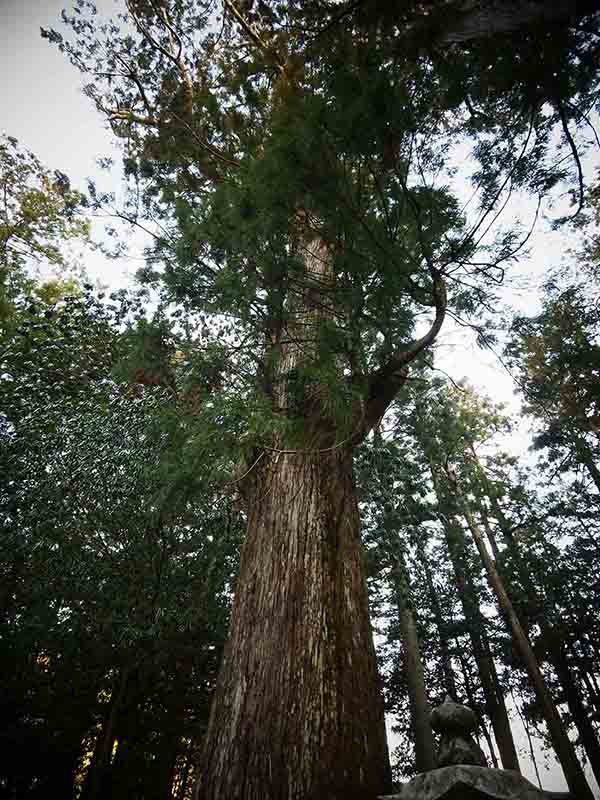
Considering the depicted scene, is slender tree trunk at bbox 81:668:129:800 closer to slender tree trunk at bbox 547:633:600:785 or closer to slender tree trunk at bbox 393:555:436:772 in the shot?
slender tree trunk at bbox 393:555:436:772

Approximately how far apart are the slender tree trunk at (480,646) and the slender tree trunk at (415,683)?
2.90 m

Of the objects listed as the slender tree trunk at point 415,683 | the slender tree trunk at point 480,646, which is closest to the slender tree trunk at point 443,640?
the slender tree trunk at point 480,646

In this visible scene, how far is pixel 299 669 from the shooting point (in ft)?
5.65

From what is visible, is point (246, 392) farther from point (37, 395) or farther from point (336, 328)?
point (37, 395)

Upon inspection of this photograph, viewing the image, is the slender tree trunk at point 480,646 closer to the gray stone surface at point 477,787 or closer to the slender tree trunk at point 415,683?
the slender tree trunk at point 415,683

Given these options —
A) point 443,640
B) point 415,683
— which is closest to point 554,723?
point 415,683

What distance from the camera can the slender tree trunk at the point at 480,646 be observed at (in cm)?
945

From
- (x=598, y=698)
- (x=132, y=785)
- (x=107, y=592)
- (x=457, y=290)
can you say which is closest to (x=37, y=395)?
(x=107, y=592)

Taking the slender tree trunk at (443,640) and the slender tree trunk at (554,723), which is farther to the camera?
the slender tree trunk at (443,640)

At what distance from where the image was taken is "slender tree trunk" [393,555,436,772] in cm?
564

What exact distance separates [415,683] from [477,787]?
699 cm

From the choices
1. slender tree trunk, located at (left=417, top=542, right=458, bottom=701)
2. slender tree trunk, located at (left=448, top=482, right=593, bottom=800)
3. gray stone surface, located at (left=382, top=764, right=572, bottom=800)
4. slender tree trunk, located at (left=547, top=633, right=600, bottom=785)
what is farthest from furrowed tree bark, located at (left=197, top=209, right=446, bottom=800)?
slender tree trunk, located at (left=547, top=633, right=600, bottom=785)

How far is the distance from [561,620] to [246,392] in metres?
11.4

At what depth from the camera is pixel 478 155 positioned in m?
2.41
